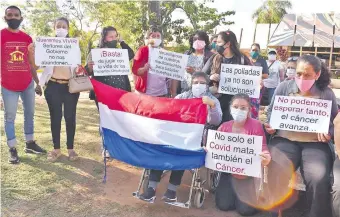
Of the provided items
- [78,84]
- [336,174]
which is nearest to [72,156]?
[78,84]

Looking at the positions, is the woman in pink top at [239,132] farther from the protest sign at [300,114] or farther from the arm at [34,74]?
the arm at [34,74]

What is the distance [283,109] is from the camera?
404 centimetres

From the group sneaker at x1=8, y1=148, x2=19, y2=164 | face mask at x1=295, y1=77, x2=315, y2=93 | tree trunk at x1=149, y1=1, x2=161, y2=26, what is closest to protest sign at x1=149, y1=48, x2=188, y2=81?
face mask at x1=295, y1=77, x2=315, y2=93

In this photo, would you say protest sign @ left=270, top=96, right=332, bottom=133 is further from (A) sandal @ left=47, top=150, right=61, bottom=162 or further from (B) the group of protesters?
(A) sandal @ left=47, top=150, right=61, bottom=162

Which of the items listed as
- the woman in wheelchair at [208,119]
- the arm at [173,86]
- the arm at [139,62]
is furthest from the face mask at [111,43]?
the woman in wheelchair at [208,119]

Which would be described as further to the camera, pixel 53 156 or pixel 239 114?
pixel 53 156

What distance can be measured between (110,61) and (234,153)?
2.41 m

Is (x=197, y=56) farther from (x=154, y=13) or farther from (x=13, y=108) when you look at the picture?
(x=154, y=13)

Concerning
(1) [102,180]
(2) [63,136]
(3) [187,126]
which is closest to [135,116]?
(3) [187,126]

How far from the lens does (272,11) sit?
134 feet

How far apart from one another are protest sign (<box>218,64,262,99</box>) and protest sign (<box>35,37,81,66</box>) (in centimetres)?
214

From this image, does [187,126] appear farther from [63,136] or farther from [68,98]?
[63,136]

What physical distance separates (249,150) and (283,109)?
61 centimetres

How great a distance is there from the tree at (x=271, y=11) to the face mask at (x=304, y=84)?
1506 inches
